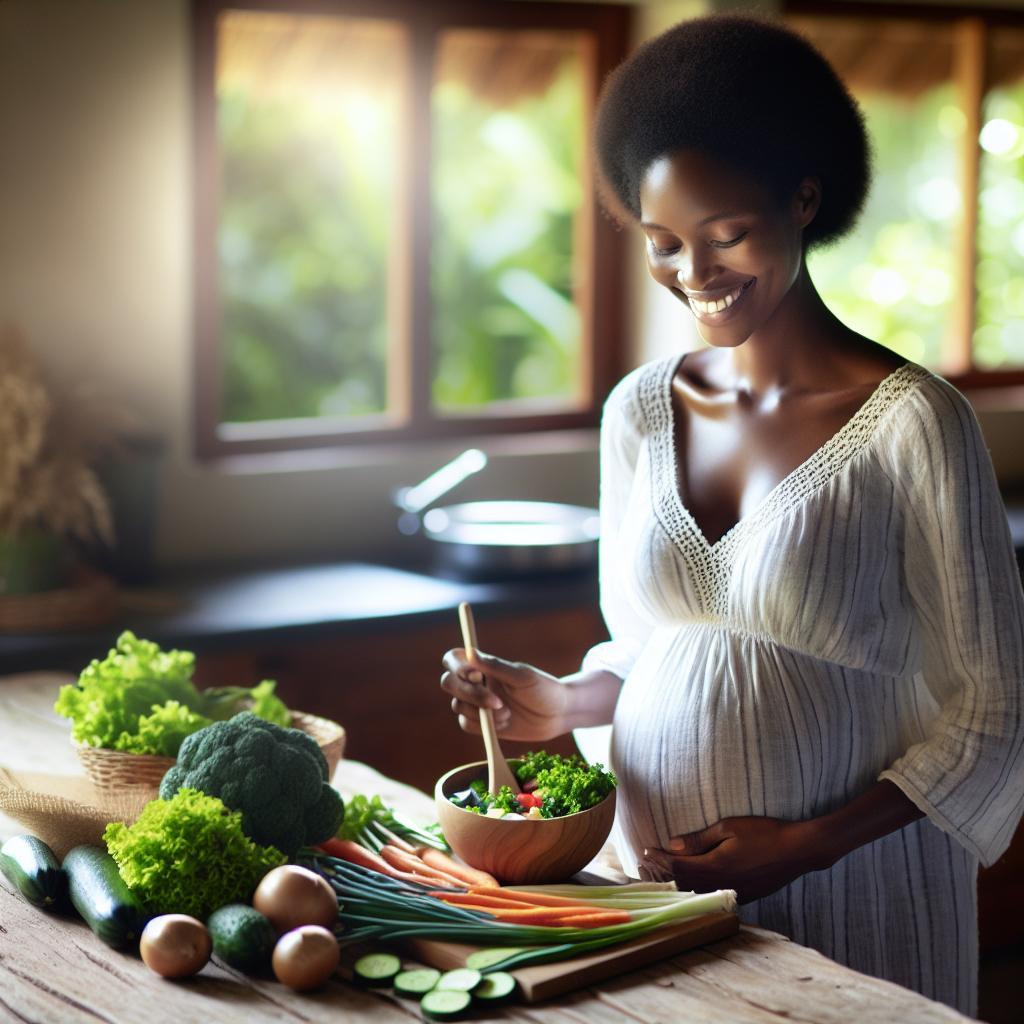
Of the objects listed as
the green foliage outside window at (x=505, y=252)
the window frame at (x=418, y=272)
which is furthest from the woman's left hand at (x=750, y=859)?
the green foliage outside window at (x=505, y=252)

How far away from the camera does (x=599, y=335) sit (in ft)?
13.5

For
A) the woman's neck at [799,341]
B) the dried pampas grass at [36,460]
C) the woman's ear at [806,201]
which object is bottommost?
the dried pampas grass at [36,460]

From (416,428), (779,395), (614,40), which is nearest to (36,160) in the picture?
(416,428)

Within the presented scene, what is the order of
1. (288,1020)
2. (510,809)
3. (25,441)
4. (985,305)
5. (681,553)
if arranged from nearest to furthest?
(288,1020)
(510,809)
(681,553)
(25,441)
(985,305)

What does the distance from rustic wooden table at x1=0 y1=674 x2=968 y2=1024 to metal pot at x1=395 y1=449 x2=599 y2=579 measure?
6.26 feet

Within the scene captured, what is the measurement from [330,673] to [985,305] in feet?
9.24

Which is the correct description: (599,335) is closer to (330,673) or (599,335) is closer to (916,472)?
(330,673)

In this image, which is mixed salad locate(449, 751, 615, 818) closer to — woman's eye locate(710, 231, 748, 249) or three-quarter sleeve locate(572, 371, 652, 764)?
three-quarter sleeve locate(572, 371, 652, 764)

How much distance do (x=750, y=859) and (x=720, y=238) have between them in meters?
0.63

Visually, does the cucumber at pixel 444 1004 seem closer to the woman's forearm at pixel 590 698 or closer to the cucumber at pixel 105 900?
the cucumber at pixel 105 900

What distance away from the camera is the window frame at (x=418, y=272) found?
3441 millimetres

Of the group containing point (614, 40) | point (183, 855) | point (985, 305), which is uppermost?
point (614, 40)

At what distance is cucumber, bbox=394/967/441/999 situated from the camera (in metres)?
1.27

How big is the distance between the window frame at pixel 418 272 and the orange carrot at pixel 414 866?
6.53 ft
